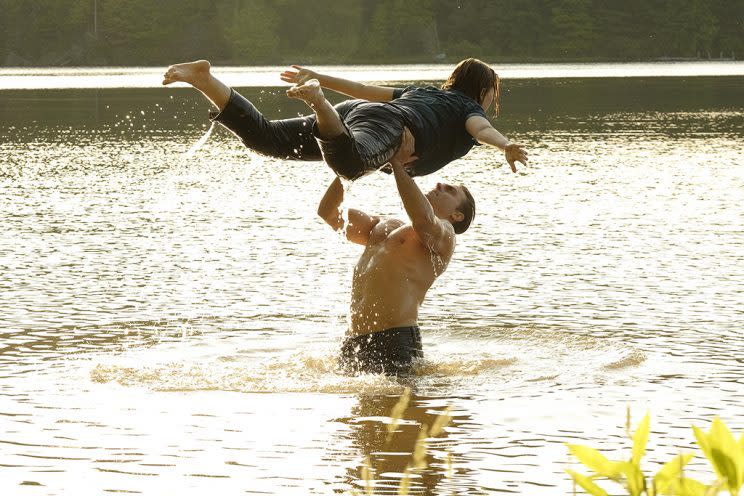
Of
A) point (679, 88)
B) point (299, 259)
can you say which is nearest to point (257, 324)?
point (299, 259)

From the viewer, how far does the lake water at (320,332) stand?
7.01 m

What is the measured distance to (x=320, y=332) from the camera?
10469mm

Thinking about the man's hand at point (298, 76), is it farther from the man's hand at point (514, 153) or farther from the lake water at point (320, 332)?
the lake water at point (320, 332)

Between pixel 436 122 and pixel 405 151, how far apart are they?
24cm

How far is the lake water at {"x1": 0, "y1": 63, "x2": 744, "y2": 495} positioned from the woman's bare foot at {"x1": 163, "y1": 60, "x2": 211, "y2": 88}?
73.5 inches

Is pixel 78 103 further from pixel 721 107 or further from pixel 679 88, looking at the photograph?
pixel 679 88

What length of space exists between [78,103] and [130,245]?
110 feet

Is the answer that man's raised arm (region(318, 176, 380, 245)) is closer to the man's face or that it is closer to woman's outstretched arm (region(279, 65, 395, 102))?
the man's face

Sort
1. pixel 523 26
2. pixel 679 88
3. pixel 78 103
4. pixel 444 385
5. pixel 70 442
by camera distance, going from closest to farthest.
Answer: pixel 70 442
pixel 444 385
pixel 78 103
pixel 679 88
pixel 523 26

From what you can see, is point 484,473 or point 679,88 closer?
point 484,473

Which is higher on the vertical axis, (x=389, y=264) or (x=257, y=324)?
(x=389, y=264)

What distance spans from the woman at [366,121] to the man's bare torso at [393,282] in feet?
2.77

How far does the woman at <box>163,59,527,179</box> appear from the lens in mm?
6707

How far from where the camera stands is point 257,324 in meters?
10.7
